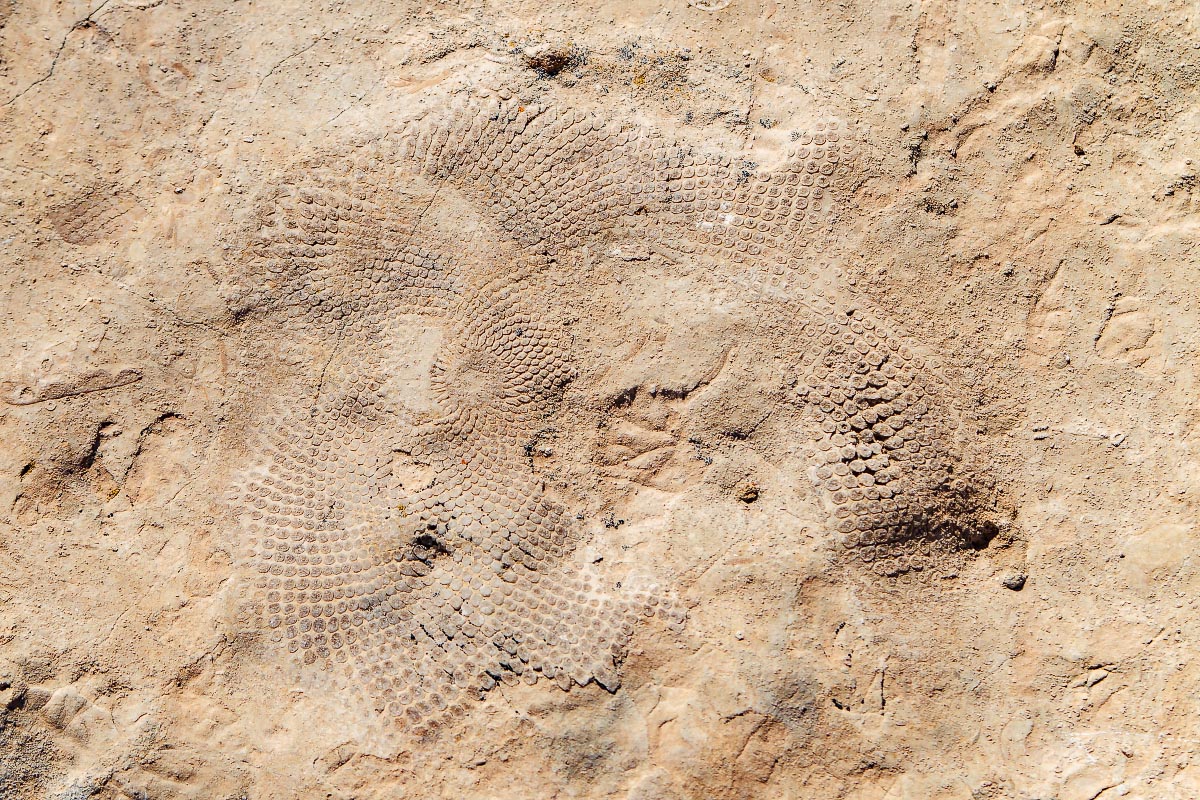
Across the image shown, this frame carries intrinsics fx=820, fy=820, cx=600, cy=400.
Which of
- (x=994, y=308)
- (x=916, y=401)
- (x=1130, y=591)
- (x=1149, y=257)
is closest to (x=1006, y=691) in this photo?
(x=1130, y=591)

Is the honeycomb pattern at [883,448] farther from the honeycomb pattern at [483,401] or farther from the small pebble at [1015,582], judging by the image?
the small pebble at [1015,582]

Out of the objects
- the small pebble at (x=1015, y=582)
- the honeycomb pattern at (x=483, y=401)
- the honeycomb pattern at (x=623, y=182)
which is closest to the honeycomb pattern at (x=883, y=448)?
the honeycomb pattern at (x=483, y=401)

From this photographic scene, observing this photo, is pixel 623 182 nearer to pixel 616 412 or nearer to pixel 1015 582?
pixel 616 412

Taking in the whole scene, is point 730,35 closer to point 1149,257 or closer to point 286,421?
point 1149,257

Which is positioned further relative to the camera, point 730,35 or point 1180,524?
point 730,35

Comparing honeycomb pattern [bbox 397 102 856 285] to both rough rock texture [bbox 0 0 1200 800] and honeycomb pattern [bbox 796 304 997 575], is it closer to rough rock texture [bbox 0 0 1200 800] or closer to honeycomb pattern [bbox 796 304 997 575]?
rough rock texture [bbox 0 0 1200 800]

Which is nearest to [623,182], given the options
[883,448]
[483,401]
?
[483,401]
